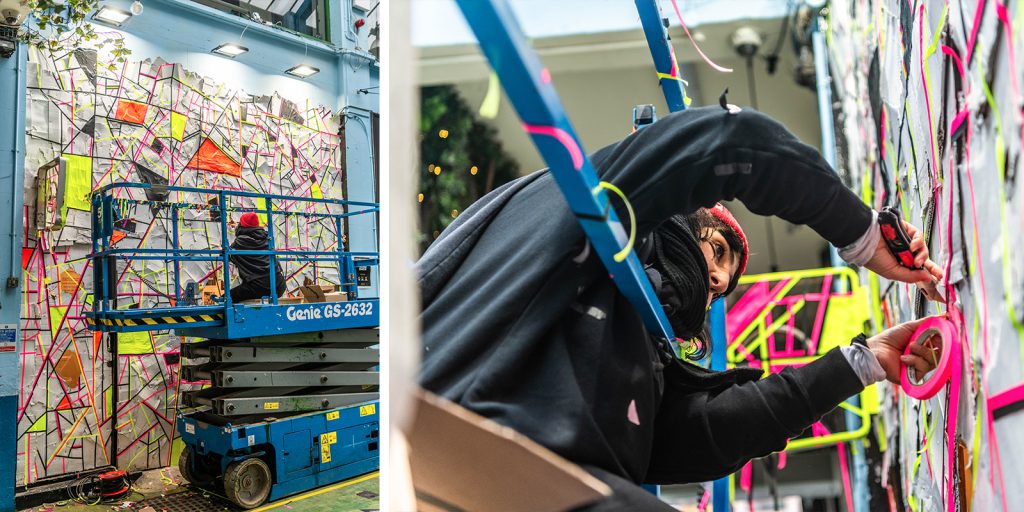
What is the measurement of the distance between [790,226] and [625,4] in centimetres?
99

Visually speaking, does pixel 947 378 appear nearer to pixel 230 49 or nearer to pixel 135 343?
pixel 230 49

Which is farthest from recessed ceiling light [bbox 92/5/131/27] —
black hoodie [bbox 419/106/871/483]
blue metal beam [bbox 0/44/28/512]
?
black hoodie [bbox 419/106/871/483]

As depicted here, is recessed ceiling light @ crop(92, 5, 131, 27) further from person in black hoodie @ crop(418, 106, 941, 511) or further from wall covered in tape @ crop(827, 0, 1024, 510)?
wall covered in tape @ crop(827, 0, 1024, 510)

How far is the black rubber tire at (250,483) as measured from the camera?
8.64ft

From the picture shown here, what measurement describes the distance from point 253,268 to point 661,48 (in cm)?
197

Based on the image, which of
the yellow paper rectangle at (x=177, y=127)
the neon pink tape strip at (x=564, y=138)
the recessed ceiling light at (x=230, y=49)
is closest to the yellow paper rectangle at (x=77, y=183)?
the yellow paper rectangle at (x=177, y=127)

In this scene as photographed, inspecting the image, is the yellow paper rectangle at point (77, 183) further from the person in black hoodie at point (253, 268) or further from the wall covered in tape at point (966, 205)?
the wall covered in tape at point (966, 205)

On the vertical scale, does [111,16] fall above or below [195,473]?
above

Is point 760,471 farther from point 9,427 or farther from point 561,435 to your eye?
point 9,427

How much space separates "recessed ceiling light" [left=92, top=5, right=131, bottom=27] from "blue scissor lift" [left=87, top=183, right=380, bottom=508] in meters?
0.59

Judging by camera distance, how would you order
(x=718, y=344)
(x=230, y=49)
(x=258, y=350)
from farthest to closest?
(x=258, y=350)
(x=230, y=49)
(x=718, y=344)

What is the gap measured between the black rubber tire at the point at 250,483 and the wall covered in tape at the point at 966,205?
2.39m

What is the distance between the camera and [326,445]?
287 cm

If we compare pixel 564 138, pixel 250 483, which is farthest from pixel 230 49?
pixel 564 138
